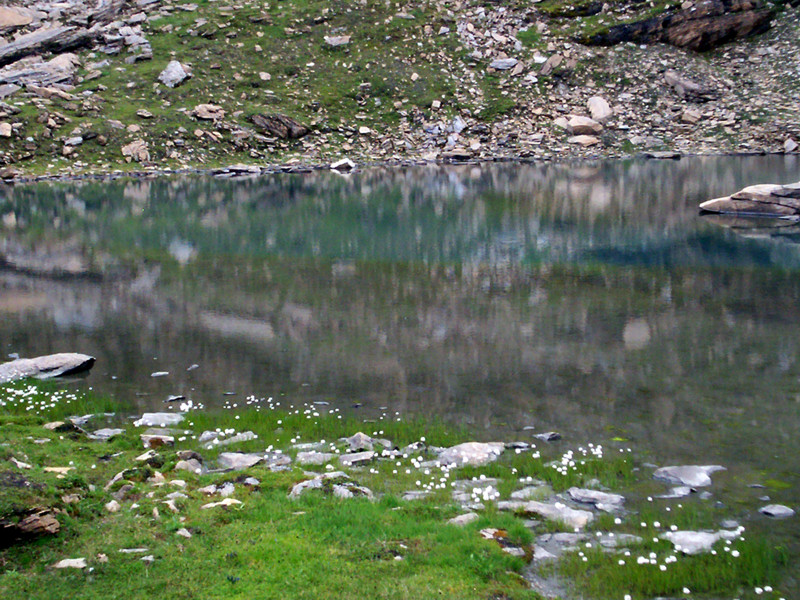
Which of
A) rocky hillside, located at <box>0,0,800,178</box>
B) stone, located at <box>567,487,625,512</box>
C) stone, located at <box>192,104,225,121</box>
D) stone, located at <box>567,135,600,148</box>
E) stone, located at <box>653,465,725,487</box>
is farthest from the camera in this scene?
stone, located at <box>567,135,600,148</box>

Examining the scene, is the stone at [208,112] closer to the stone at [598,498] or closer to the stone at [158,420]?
the stone at [158,420]

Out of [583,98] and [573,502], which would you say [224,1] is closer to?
[583,98]

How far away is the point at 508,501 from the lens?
10.8 meters

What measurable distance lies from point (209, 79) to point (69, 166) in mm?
20838

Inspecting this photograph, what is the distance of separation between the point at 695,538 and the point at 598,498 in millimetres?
1651

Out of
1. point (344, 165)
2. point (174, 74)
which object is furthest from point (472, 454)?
point (174, 74)

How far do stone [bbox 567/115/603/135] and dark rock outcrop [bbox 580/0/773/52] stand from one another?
16.2 m

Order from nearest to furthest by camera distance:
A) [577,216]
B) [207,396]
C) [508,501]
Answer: [508,501] < [207,396] < [577,216]

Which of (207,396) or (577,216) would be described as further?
(577,216)

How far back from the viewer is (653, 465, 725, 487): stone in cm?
1131

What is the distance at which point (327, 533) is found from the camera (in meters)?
9.37

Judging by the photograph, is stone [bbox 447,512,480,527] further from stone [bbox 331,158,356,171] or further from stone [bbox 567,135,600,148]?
stone [bbox 567,135,600,148]

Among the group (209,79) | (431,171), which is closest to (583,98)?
Answer: (431,171)

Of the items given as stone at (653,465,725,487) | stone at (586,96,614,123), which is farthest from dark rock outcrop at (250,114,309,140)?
stone at (653,465,725,487)
